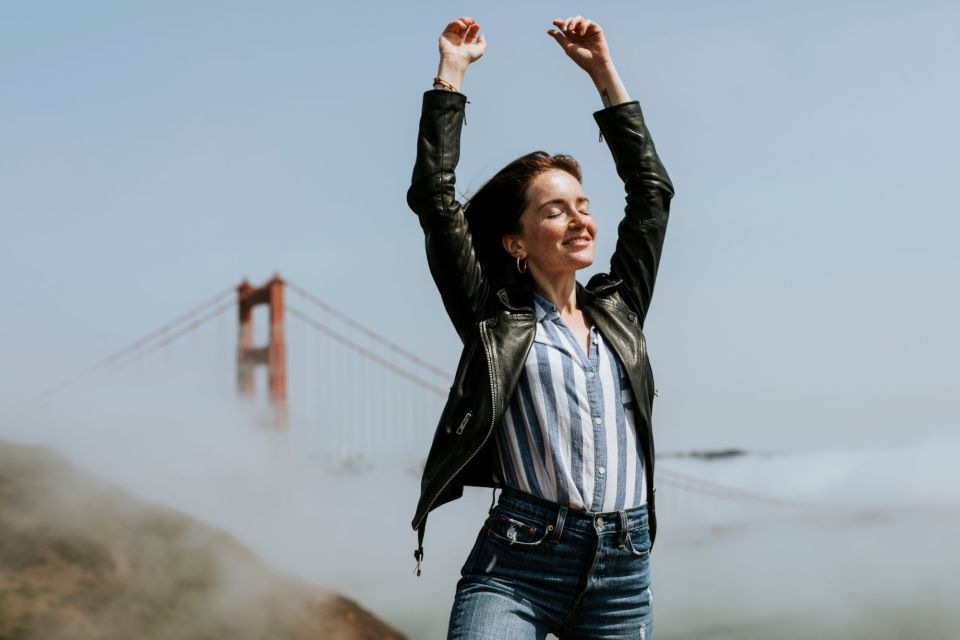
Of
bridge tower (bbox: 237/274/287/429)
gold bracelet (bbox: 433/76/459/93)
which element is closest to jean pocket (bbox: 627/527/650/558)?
gold bracelet (bbox: 433/76/459/93)

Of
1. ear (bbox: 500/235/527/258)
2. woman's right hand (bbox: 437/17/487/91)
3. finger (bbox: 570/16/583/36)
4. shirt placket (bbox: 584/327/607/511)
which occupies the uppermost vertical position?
finger (bbox: 570/16/583/36)

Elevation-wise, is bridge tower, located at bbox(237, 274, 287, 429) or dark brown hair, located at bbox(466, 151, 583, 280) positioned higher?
bridge tower, located at bbox(237, 274, 287, 429)

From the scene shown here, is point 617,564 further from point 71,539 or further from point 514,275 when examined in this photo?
point 71,539

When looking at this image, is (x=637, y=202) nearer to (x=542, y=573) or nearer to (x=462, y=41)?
(x=462, y=41)

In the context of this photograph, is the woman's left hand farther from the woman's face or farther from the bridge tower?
the bridge tower

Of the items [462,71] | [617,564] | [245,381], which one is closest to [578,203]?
[462,71]

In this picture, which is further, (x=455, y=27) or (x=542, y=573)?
(x=455, y=27)

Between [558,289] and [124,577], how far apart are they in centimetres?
1749

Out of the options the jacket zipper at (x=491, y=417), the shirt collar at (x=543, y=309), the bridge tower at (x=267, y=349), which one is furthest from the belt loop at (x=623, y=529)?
the bridge tower at (x=267, y=349)

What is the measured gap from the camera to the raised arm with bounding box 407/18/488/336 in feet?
9.61

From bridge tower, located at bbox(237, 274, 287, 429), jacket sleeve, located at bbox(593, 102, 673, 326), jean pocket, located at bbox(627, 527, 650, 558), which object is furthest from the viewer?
bridge tower, located at bbox(237, 274, 287, 429)

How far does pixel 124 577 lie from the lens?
742 inches

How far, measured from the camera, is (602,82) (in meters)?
3.30

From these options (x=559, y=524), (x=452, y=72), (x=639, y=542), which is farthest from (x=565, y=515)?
(x=452, y=72)
